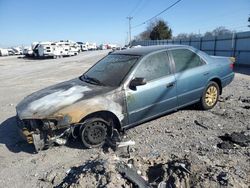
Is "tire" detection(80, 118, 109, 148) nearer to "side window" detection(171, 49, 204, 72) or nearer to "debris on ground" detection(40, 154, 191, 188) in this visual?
"debris on ground" detection(40, 154, 191, 188)

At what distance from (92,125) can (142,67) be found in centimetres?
144

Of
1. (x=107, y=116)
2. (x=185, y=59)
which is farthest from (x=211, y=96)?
(x=107, y=116)

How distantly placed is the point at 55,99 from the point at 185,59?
2899 mm

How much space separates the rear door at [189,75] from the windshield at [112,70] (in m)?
1.00

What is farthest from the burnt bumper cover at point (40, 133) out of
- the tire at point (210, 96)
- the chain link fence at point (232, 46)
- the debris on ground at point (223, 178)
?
the chain link fence at point (232, 46)

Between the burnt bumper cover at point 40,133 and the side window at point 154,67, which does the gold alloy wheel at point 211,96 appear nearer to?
the side window at point 154,67

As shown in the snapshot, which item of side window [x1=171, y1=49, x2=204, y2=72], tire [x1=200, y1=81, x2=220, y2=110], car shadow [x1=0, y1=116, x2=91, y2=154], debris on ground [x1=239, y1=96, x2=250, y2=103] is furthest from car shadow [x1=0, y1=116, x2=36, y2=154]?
debris on ground [x1=239, y1=96, x2=250, y2=103]

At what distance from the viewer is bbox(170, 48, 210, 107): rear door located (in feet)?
17.7

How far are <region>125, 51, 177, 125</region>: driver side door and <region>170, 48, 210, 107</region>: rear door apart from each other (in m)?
0.19

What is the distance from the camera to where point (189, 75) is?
5527 mm

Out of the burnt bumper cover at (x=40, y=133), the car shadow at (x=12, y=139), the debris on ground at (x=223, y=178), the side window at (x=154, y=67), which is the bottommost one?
the car shadow at (x=12, y=139)

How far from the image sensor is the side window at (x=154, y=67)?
4891mm

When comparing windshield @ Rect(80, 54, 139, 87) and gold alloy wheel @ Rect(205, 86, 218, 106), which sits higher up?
windshield @ Rect(80, 54, 139, 87)

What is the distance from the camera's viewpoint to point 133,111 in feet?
15.5
